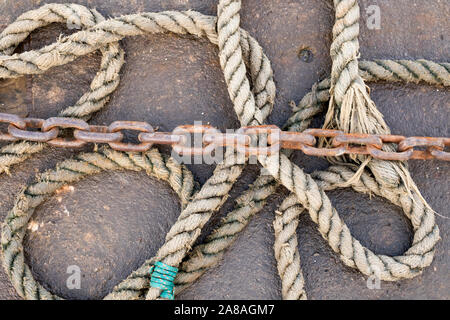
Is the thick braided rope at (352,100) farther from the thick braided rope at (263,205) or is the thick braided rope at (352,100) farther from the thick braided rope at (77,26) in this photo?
the thick braided rope at (77,26)

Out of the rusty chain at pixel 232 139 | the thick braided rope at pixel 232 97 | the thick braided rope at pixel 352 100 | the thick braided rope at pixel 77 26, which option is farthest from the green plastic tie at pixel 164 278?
the thick braided rope at pixel 352 100

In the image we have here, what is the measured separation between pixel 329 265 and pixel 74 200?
77 centimetres

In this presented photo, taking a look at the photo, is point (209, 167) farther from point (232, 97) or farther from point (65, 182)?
point (65, 182)

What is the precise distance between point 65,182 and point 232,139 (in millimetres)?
534

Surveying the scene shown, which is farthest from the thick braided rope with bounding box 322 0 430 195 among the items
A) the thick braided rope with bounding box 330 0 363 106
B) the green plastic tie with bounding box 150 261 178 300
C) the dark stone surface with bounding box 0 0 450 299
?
the green plastic tie with bounding box 150 261 178 300

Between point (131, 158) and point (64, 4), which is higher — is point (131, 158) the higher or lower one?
the lower one

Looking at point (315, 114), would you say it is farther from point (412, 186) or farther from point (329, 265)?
point (329, 265)

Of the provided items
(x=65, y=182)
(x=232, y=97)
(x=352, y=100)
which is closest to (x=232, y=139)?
(x=232, y=97)

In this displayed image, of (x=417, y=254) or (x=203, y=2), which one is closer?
(x=417, y=254)

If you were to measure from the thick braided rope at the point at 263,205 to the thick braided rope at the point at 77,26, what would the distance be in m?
0.50

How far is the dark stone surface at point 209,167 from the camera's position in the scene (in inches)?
49.4

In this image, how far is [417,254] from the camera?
1.20 metres

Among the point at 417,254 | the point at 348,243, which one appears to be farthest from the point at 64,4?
the point at 417,254

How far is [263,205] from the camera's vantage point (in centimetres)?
126
